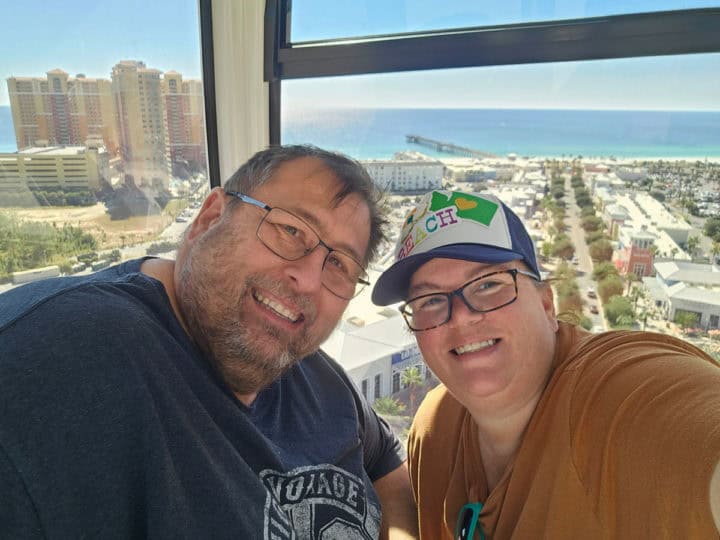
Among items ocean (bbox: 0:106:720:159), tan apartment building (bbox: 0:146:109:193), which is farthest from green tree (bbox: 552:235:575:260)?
tan apartment building (bbox: 0:146:109:193)

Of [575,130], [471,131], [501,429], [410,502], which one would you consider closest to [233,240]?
[501,429]

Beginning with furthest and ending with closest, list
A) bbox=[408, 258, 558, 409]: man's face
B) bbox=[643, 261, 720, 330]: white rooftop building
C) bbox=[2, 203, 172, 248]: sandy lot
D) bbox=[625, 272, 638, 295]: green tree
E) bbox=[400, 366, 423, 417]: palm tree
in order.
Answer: bbox=[400, 366, 423, 417]: palm tree, bbox=[625, 272, 638, 295]: green tree, bbox=[643, 261, 720, 330]: white rooftop building, bbox=[2, 203, 172, 248]: sandy lot, bbox=[408, 258, 558, 409]: man's face

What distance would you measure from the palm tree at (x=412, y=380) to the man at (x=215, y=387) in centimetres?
67

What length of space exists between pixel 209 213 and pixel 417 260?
0.60m

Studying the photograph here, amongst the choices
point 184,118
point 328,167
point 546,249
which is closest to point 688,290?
point 546,249

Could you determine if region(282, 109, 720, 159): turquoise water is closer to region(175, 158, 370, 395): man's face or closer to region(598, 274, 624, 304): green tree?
region(598, 274, 624, 304): green tree

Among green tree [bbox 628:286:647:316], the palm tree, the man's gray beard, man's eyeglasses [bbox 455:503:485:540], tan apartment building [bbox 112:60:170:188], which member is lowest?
the palm tree

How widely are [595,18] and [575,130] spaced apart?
Answer: 477 mm

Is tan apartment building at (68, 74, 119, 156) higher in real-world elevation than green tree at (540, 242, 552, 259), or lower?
higher

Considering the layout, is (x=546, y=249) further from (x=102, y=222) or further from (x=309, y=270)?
(x=102, y=222)

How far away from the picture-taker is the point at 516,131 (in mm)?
2264

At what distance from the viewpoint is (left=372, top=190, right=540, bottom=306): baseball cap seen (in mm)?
1168

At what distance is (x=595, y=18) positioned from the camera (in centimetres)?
182

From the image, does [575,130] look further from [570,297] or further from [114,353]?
[114,353]
